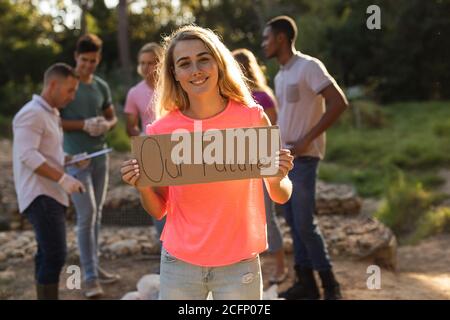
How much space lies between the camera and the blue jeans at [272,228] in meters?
4.19

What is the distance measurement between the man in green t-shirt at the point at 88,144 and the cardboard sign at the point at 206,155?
214 centimetres

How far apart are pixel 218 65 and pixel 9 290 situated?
2985 millimetres

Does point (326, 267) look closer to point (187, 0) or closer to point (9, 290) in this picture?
point (9, 290)

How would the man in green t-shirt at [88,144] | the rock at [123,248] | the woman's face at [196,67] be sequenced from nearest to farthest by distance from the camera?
the woman's face at [196,67], the man in green t-shirt at [88,144], the rock at [123,248]

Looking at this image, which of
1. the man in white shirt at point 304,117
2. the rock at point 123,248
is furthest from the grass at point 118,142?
the man in white shirt at point 304,117

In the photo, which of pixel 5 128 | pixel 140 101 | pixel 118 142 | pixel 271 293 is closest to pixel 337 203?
pixel 271 293

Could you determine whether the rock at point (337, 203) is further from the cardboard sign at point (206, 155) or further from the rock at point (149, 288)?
the cardboard sign at point (206, 155)

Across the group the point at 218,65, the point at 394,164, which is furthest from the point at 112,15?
the point at 218,65

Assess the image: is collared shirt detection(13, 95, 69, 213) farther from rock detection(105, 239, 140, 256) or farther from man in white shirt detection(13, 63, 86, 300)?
rock detection(105, 239, 140, 256)

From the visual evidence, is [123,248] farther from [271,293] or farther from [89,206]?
[271,293]

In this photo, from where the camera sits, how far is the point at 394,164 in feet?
37.2

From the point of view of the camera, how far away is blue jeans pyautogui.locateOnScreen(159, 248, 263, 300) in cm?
203

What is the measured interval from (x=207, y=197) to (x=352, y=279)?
2.83 meters

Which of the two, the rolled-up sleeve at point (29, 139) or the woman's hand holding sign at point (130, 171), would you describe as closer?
the woman's hand holding sign at point (130, 171)
